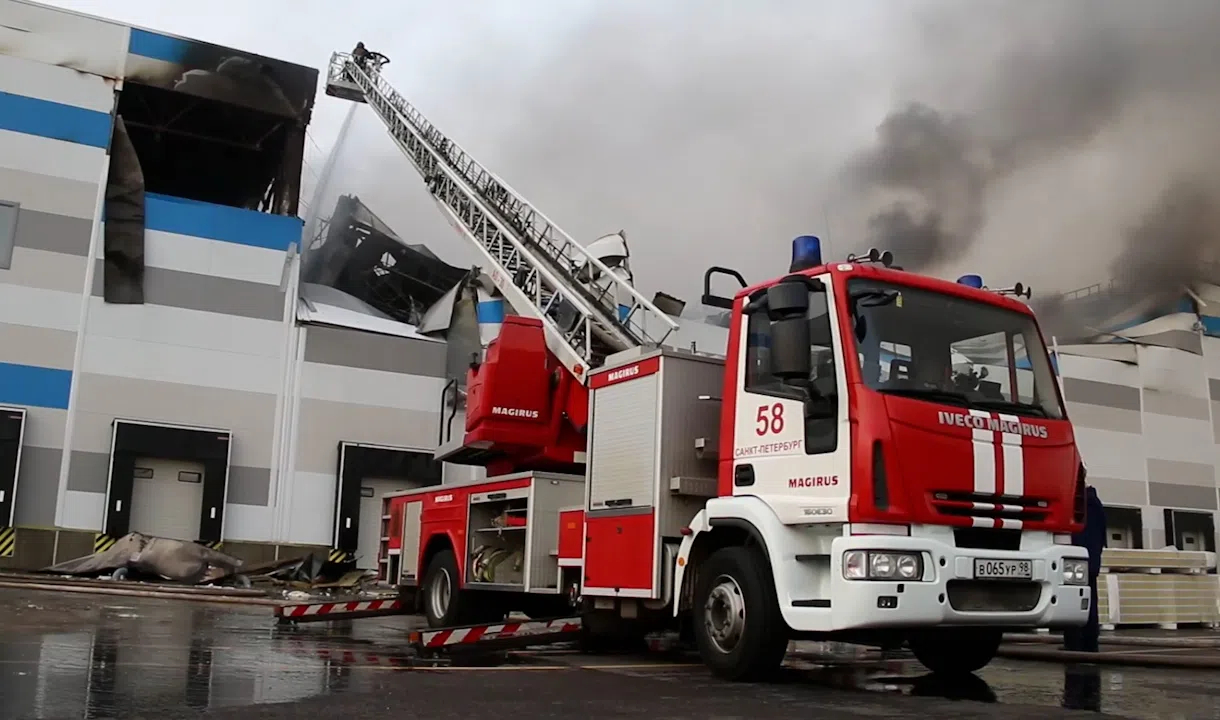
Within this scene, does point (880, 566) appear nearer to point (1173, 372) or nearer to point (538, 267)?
point (538, 267)

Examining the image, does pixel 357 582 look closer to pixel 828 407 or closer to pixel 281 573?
pixel 281 573

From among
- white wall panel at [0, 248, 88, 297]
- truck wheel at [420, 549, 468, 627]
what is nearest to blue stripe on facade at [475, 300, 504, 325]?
white wall panel at [0, 248, 88, 297]

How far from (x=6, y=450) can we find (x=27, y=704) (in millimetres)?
18392

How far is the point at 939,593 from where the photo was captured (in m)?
5.83

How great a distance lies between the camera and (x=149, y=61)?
78.1ft

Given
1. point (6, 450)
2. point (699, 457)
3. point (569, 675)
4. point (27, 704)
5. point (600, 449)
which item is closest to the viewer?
point (27, 704)

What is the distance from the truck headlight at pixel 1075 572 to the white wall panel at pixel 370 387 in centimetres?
1968

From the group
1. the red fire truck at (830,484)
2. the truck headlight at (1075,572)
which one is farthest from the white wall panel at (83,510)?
the truck headlight at (1075,572)

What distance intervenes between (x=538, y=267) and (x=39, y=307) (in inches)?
536

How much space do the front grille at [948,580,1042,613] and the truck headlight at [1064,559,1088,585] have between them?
0.75 ft

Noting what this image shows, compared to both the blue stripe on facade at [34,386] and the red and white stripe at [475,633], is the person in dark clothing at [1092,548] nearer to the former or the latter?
the red and white stripe at [475,633]

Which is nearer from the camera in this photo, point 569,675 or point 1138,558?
point 569,675

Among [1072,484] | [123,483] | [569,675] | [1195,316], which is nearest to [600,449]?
[569,675]

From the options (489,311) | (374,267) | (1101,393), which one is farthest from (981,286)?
(1101,393)
